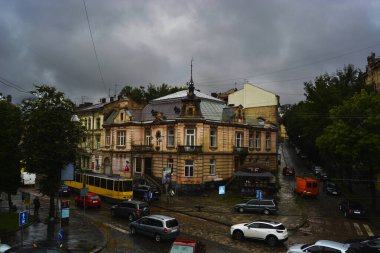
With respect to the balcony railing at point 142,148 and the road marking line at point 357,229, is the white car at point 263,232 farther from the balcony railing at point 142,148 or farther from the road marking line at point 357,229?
the balcony railing at point 142,148

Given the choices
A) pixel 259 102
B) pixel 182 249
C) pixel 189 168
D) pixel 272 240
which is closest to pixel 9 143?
pixel 182 249

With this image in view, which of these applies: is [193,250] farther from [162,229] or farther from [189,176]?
[189,176]

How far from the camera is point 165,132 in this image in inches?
2034

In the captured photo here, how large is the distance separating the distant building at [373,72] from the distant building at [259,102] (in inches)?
656

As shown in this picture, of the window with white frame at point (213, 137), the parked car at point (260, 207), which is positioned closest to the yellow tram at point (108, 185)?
the parked car at point (260, 207)

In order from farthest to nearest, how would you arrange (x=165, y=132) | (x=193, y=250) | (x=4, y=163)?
(x=165, y=132)
(x=4, y=163)
(x=193, y=250)

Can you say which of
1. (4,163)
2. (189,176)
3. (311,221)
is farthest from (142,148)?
(311,221)

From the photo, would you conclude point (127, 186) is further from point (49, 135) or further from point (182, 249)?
point (182, 249)

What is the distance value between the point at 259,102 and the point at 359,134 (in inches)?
1453

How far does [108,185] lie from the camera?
137 feet

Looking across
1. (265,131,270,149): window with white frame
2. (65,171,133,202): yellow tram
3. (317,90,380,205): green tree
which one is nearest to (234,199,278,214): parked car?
(317,90,380,205): green tree

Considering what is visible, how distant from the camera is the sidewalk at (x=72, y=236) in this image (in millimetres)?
24644

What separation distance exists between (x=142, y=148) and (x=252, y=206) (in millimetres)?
21718

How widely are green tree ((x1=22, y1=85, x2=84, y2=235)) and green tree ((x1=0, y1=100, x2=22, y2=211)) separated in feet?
3.11
